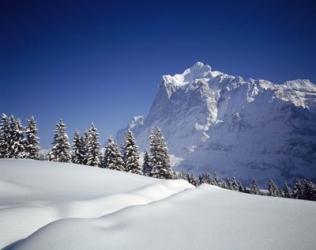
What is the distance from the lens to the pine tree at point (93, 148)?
3647 centimetres

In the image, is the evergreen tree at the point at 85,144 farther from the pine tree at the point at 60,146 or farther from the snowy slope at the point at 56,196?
the snowy slope at the point at 56,196

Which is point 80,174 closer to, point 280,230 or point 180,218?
point 180,218

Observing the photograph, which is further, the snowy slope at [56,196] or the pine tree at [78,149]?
the pine tree at [78,149]

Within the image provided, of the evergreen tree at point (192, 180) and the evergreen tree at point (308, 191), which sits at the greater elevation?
the evergreen tree at point (192, 180)

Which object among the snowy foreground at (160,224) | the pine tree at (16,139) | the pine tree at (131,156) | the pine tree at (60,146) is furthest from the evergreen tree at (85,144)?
the snowy foreground at (160,224)

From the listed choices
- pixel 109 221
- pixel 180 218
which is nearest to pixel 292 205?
pixel 180 218

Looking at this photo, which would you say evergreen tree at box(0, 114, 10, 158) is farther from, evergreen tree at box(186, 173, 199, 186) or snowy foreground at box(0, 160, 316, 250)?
evergreen tree at box(186, 173, 199, 186)

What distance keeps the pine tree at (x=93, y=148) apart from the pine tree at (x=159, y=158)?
7302mm

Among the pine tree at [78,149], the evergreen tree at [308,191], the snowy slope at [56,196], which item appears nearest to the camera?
the snowy slope at [56,196]

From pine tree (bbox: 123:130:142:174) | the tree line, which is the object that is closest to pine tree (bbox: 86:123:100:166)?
the tree line

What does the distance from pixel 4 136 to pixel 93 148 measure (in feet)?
38.8

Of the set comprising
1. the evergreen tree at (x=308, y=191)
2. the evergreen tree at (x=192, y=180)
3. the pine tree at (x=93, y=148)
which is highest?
the pine tree at (x=93, y=148)

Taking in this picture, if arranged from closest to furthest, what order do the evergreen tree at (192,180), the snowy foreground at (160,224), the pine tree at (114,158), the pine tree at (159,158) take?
1. the snowy foreground at (160,224)
2. the pine tree at (159,158)
3. the pine tree at (114,158)
4. the evergreen tree at (192,180)

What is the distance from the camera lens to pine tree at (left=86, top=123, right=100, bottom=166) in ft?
120
